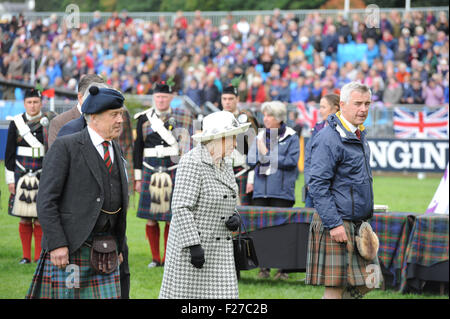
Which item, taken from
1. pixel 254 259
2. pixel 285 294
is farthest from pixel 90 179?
pixel 285 294

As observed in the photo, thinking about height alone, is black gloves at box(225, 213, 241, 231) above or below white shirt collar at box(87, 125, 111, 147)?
below

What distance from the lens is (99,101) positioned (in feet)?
13.3

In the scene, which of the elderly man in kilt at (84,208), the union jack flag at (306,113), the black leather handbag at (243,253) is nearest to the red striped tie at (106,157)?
the elderly man in kilt at (84,208)

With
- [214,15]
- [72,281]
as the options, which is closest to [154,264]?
[72,281]

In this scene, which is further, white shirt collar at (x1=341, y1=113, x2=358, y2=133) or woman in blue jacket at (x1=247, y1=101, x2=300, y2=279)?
woman in blue jacket at (x1=247, y1=101, x2=300, y2=279)

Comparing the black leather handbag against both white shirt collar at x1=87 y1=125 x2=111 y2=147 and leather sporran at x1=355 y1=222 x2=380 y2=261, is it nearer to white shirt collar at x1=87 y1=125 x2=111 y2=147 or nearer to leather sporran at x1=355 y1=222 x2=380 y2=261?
leather sporran at x1=355 y1=222 x2=380 y2=261

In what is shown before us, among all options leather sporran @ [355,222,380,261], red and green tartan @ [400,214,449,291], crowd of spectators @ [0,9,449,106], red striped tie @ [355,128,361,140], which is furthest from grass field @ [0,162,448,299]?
crowd of spectators @ [0,9,449,106]

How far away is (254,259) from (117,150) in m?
1.13

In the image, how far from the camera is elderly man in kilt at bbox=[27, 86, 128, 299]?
396 centimetres

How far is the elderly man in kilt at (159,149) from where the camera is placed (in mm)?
7801

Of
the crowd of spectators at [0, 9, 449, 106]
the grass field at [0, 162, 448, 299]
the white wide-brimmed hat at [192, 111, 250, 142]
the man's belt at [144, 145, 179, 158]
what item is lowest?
the grass field at [0, 162, 448, 299]

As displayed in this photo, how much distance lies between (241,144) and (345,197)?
9.99 feet

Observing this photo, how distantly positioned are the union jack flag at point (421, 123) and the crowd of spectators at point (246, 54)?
2.08ft

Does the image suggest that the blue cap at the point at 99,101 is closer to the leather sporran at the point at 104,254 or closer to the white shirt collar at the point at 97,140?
the white shirt collar at the point at 97,140
